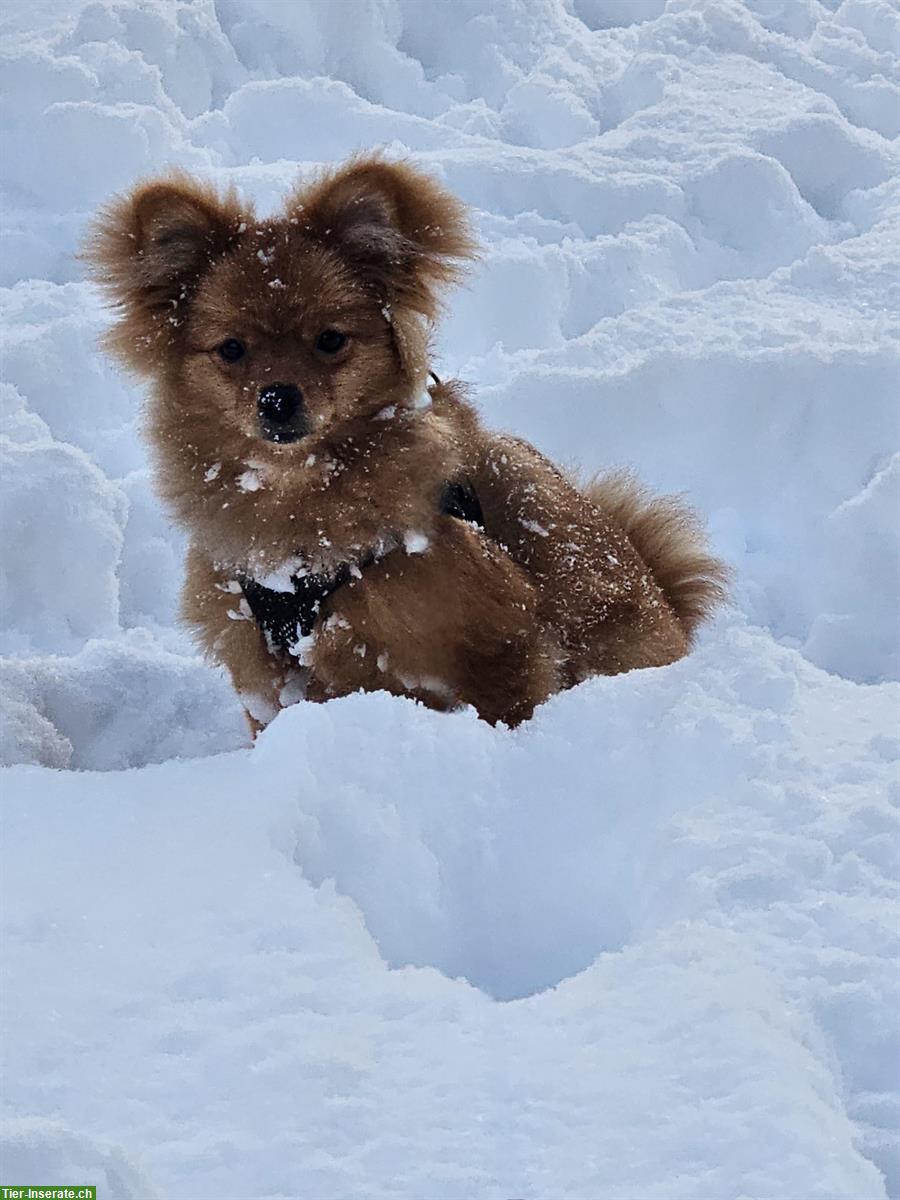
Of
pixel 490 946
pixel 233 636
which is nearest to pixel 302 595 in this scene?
pixel 233 636

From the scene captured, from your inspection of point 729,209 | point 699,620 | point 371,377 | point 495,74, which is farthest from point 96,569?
point 495,74

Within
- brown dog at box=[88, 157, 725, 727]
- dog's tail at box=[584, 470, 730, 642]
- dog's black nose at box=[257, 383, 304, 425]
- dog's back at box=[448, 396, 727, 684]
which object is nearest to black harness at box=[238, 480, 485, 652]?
brown dog at box=[88, 157, 725, 727]

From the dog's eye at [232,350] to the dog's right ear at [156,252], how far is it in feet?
0.50

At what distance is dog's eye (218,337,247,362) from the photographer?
9.07ft

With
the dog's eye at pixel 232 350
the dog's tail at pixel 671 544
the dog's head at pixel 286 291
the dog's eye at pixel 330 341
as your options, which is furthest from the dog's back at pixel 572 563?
the dog's eye at pixel 232 350

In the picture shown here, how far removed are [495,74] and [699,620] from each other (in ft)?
13.0

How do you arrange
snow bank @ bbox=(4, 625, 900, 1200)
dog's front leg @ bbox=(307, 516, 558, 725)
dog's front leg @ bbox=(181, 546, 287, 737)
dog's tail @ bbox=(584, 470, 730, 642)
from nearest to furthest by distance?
snow bank @ bbox=(4, 625, 900, 1200) → dog's front leg @ bbox=(307, 516, 558, 725) → dog's front leg @ bbox=(181, 546, 287, 737) → dog's tail @ bbox=(584, 470, 730, 642)

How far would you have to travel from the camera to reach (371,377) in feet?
9.23

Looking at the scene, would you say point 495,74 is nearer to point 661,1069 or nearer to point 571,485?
point 571,485

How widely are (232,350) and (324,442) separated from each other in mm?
296

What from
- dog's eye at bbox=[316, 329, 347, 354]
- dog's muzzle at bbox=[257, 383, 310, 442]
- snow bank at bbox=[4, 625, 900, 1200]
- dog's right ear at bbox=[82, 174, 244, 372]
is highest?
dog's right ear at bbox=[82, 174, 244, 372]

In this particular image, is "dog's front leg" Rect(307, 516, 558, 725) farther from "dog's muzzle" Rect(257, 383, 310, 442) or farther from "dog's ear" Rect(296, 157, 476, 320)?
"dog's ear" Rect(296, 157, 476, 320)

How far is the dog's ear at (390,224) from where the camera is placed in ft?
8.95

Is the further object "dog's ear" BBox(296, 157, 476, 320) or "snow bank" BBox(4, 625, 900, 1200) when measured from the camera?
"dog's ear" BBox(296, 157, 476, 320)
